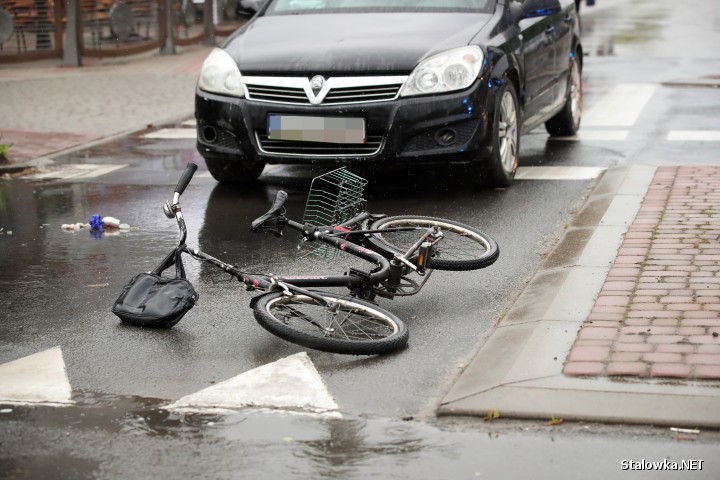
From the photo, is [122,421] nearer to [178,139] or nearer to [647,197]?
[647,197]

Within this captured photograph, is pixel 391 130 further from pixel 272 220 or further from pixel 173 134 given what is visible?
pixel 173 134

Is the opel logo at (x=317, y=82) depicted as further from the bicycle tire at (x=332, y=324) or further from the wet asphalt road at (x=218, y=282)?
the bicycle tire at (x=332, y=324)

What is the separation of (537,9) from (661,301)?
172 inches

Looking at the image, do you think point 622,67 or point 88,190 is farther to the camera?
point 622,67

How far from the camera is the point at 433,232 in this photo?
247 inches

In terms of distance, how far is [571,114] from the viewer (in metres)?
11.7

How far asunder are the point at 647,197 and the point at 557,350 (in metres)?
3.31

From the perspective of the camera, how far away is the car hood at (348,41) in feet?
28.5

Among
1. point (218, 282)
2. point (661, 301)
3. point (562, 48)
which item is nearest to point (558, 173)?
point (562, 48)

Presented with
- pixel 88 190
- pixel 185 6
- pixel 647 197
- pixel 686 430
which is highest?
pixel 686 430

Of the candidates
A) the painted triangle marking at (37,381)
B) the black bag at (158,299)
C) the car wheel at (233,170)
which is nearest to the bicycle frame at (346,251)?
the black bag at (158,299)

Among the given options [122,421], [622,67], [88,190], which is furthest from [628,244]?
[622,67]

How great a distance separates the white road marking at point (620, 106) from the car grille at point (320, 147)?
4366 mm

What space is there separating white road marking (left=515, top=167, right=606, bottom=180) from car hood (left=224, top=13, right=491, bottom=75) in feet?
4.35
